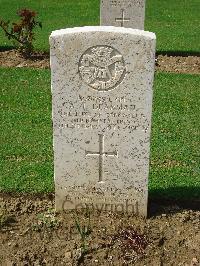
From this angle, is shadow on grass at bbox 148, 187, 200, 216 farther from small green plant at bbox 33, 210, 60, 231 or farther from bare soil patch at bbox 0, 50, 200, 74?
bare soil patch at bbox 0, 50, 200, 74

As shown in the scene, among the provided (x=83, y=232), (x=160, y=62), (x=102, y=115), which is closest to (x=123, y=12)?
(x=160, y=62)

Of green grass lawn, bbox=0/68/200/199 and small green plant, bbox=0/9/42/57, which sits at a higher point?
small green plant, bbox=0/9/42/57

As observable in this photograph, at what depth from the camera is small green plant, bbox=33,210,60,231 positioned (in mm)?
4312

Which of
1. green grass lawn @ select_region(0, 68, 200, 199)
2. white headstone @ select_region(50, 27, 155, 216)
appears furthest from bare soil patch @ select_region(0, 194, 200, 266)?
green grass lawn @ select_region(0, 68, 200, 199)

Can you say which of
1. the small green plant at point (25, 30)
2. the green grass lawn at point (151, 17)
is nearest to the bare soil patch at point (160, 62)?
the small green plant at point (25, 30)

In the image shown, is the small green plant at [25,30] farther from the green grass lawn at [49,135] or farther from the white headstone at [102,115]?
the white headstone at [102,115]

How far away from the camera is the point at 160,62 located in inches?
409

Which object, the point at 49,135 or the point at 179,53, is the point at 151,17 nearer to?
the point at 179,53

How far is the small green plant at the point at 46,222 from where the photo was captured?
14.1ft

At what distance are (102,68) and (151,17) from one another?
12.0 meters

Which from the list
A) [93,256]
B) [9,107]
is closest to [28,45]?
[9,107]

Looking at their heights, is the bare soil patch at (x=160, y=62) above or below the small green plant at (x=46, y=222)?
above

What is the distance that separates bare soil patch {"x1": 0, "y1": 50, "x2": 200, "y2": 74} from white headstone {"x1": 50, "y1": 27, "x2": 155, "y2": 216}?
579 centimetres

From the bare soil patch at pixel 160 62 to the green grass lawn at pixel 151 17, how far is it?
2.79 ft
